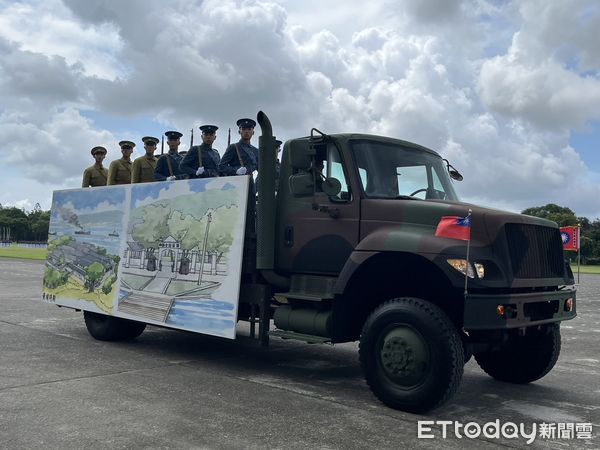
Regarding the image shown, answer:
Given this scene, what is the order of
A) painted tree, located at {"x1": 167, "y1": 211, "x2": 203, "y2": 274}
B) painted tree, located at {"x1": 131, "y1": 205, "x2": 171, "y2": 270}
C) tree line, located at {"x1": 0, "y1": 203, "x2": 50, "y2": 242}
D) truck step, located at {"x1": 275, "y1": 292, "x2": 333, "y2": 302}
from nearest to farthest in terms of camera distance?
truck step, located at {"x1": 275, "y1": 292, "x2": 333, "y2": 302} → painted tree, located at {"x1": 167, "y1": 211, "x2": 203, "y2": 274} → painted tree, located at {"x1": 131, "y1": 205, "x2": 171, "y2": 270} → tree line, located at {"x1": 0, "y1": 203, "x2": 50, "y2": 242}

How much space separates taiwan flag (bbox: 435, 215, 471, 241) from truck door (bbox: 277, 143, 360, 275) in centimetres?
93

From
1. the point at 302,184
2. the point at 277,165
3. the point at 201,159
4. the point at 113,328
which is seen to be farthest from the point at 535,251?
the point at 113,328

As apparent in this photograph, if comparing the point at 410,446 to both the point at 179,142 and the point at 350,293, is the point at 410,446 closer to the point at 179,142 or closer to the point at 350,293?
the point at 350,293

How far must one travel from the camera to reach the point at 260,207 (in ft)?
21.8

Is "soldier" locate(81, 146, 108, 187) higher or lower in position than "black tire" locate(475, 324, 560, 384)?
higher

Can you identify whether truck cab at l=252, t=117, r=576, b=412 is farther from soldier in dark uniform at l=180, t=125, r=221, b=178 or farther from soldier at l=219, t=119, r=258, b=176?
soldier in dark uniform at l=180, t=125, r=221, b=178

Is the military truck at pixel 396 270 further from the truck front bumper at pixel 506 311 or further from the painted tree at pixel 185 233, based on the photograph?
the painted tree at pixel 185 233

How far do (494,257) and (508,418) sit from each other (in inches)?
56.8

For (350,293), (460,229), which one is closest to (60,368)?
(350,293)

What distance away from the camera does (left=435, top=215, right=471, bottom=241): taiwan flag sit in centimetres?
516

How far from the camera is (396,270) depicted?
5.92 metres

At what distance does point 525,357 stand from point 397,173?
2548 millimetres

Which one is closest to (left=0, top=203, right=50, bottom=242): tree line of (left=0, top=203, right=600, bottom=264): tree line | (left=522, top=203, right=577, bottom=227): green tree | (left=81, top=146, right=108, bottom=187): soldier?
(left=0, top=203, right=600, bottom=264): tree line

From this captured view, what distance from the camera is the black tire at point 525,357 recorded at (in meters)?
6.43
